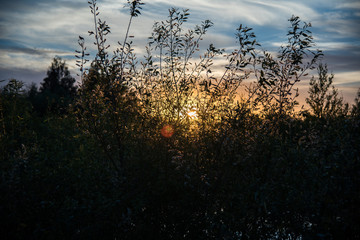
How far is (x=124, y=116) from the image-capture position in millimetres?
4852

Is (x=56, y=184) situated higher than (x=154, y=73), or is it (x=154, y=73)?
(x=154, y=73)

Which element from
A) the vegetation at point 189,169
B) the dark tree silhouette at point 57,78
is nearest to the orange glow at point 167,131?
the vegetation at point 189,169

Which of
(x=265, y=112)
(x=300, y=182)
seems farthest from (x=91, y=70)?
(x=300, y=182)

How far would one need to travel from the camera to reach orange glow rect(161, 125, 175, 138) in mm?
4770

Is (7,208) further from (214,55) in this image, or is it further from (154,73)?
(214,55)

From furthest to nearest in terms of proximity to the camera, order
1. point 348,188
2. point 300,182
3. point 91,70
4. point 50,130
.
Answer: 1. point 50,130
2. point 91,70
3. point 300,182
4. point 348,188

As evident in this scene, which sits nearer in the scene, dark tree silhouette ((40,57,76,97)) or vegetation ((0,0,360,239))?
vegetation ((0,0,360,239))

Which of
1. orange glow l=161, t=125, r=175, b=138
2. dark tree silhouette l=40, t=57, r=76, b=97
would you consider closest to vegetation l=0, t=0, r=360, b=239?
orange glow l=161, t=125, r=175, b=138

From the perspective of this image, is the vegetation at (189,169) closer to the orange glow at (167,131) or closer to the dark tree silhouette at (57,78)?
the orange glow at (167,131)

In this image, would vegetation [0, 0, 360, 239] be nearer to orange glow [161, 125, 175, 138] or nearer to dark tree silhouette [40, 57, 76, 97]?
orange glow [161, 125, 175, 138]

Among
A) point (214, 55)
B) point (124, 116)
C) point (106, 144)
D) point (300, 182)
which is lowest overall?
point (300, 182)

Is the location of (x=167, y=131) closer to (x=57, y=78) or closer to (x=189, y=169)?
(x=189, y=169)

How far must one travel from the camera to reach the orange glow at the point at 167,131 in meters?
4.77

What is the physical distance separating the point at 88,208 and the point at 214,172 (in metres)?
2.11
